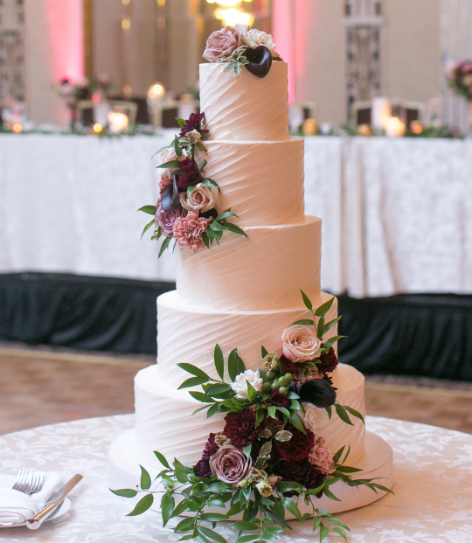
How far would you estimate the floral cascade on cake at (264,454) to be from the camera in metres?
1.40

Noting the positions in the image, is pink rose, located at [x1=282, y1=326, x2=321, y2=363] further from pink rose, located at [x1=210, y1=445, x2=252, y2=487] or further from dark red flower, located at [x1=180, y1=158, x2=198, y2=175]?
dark red flower, located at [x1=180, y1=158, x2=198, y2=175]

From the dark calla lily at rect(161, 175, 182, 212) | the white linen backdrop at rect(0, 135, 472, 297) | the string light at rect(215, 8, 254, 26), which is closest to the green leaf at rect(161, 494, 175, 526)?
the dark calla lily at rect(161, 175, 182, 212)

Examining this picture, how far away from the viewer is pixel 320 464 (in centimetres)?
147

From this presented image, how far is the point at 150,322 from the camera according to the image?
4.42m

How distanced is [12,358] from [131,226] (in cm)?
106

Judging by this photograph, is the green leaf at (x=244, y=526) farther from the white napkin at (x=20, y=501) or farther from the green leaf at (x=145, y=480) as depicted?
the white napkin at (x=20, y=501)

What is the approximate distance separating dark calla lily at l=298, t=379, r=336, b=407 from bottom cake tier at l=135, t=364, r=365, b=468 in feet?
0.18

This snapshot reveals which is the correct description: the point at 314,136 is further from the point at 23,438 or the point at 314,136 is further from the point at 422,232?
the point at 23,438

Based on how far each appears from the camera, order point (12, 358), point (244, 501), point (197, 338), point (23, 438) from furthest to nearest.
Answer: point (12, 358) → point (23, 438) → point (197, 338) → point (244, 501)

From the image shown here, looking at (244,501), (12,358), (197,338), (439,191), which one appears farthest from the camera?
(12,358)

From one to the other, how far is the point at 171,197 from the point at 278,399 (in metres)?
0.48

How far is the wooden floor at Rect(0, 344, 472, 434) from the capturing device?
3482 millimetres

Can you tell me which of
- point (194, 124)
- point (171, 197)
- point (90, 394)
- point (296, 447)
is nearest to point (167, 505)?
point (296, 447)

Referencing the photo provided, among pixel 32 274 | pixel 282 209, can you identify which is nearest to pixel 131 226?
pixel 32 274
